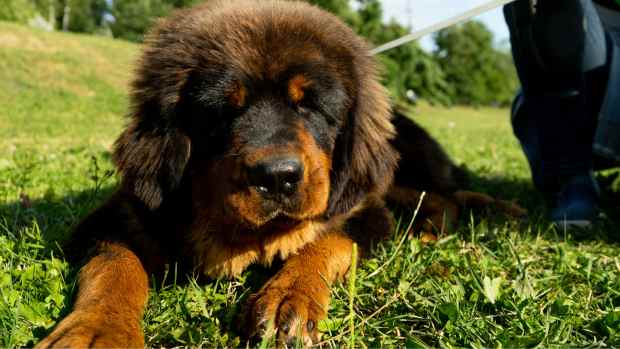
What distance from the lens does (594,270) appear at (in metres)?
2.55

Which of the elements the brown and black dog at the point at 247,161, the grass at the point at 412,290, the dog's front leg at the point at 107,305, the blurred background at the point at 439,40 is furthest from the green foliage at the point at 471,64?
the dog's front leg at the point at 107,305

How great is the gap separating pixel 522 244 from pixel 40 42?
72.1 feet

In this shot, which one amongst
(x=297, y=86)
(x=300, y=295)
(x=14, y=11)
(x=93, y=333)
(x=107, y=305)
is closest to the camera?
(x=93, y=333)

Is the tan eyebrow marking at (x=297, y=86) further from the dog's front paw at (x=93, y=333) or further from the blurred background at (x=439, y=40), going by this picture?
the blurred background at (x=439, y=40)

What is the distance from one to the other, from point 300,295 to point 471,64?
6121cm

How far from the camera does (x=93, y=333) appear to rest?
1.61 m

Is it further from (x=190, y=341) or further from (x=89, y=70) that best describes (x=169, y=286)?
(x=89, y=70)

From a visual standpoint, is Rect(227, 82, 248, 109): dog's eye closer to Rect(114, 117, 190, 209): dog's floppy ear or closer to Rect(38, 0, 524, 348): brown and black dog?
Rect(38, 0, 524, 348): brown and black dog

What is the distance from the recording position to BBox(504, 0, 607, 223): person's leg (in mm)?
3498

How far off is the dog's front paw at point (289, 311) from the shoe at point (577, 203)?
6.73 ft

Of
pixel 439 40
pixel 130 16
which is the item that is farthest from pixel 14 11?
pixel 439 40

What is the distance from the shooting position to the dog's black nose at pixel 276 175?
1.98m

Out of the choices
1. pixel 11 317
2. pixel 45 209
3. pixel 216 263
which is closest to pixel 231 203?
pixel 216 263

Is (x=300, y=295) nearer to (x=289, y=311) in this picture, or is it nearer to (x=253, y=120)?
(x=289, y=311)
